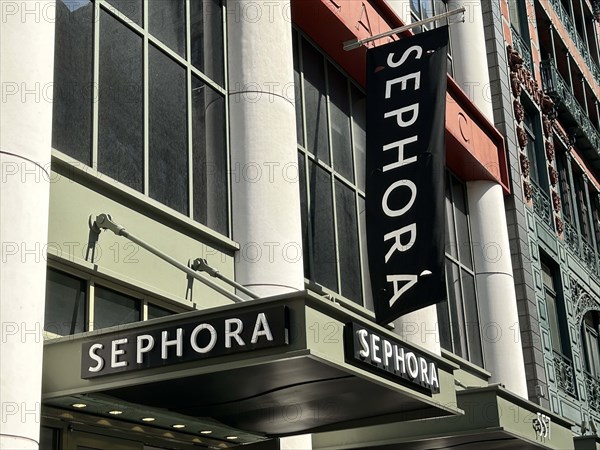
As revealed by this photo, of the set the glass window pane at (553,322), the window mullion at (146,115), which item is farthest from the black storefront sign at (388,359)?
the glass window pane at (553,322)

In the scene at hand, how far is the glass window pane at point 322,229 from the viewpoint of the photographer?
16.1 meters

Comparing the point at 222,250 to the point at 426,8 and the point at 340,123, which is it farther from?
the point at 426,8

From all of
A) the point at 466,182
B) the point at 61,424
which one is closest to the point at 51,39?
the point at 61,424

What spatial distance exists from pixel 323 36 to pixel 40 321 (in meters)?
9.52

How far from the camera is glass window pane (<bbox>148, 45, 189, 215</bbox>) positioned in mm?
12851

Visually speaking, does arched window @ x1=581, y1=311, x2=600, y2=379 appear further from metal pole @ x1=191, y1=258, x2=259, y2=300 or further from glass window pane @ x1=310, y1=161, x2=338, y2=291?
metal pole @ x1=191, y1=258, x2=259, y2=300

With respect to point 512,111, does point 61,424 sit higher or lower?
lower

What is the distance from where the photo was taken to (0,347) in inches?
354

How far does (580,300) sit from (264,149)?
1772 cm

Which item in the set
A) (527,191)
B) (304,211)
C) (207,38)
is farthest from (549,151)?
(207,38)

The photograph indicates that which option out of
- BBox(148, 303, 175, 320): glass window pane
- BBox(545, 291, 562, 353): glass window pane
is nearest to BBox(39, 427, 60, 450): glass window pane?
BBox(148, 303, 175, 320): glass window pane

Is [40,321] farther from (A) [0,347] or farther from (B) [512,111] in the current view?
(B) [512,111]

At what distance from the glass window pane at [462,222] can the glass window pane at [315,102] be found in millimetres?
6161

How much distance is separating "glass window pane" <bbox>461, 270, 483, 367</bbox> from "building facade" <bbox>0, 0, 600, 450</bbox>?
2.6 inches
